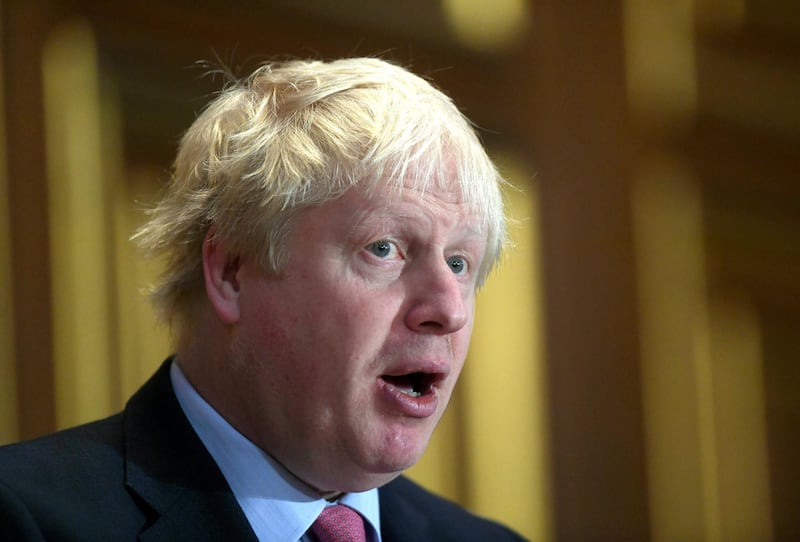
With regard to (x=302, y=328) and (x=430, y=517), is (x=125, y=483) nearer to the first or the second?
(x=302, y=328)

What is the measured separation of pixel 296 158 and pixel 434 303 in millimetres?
232

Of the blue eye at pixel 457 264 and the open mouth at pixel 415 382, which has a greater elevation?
the blue eye at pixel 457 264

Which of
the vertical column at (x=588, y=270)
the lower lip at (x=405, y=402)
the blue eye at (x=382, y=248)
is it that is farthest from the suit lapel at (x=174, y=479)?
the vertical column at (x=588, y=270)

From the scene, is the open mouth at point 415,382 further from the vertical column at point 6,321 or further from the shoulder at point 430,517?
the vertical column at point 6,321

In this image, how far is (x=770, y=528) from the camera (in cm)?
218

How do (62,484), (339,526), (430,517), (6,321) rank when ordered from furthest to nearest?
Result: 1. (6,321)
2. (430,517)
3. (339,526)
4. (62,484)

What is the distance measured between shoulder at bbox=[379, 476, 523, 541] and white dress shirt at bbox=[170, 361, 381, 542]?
224mm

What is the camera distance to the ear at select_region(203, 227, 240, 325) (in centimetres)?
122

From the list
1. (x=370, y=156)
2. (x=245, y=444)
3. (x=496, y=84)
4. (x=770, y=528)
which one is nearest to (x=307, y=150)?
(x=370, y=156)

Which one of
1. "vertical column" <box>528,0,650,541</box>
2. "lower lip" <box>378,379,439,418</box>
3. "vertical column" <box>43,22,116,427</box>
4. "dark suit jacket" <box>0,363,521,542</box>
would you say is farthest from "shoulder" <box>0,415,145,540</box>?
"vertical column" <box>528,0,650,541</box>

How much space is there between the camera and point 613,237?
89.5 inches

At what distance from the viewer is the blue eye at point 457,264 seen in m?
1.23

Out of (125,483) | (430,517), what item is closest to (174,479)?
(125,483)

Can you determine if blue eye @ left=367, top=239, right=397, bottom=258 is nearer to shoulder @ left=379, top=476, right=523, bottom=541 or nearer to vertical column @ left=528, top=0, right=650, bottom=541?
shoulder @ left=379, top=476, right=523, bottom=541
